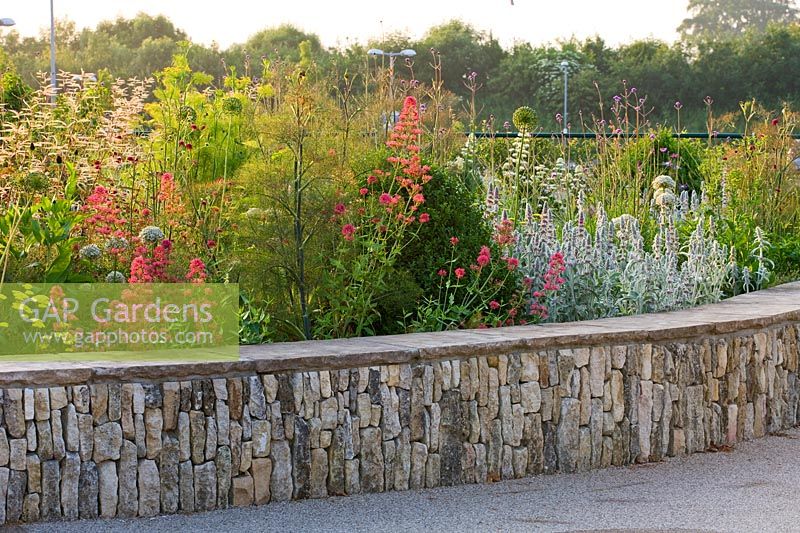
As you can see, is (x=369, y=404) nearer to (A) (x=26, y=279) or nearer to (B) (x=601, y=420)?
(B) (x=601, y=420)

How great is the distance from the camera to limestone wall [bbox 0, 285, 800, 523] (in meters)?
3.78

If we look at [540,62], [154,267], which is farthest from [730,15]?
[154,267]

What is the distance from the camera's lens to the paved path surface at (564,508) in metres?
3.84

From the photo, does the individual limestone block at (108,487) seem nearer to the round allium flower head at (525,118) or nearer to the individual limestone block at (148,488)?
the individual limestone block at (148,488)

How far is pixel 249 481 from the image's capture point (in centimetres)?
403

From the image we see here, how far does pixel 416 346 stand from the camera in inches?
172

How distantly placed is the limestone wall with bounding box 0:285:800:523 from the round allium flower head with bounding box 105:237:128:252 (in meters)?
1.14

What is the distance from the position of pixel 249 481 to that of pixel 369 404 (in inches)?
21.9

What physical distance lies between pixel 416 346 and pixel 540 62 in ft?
163

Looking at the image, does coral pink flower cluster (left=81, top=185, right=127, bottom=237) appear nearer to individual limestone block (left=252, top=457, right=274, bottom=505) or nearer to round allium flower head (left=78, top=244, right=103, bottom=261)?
round allium flower head (left=78, top=244, right=103, bottom=261)

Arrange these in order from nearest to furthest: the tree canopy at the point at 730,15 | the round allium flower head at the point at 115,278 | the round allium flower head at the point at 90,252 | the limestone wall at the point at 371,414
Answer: the limestone wall at the point at 371,414
the round allium flower head at the point at 90,252
the round allium flower head at the point at 115,278
the tree canopy at the point at 730,15

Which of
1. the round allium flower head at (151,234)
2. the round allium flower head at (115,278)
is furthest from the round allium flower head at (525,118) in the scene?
the round allium flower head at (115,278)

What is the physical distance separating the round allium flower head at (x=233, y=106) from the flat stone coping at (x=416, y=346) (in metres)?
2.17

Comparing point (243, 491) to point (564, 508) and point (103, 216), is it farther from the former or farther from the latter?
point (103, 216)
